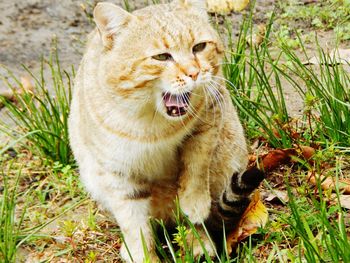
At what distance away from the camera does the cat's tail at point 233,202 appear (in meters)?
2.80

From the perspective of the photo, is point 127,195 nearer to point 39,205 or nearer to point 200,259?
point 200,259

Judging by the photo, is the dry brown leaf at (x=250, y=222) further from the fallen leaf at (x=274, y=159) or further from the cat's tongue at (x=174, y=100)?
the cat's tongue at (x=174, y=100)

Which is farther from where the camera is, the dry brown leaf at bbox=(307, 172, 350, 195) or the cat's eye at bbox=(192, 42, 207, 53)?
the dry brown leaf at bbox=(307, 172, 350, 195)

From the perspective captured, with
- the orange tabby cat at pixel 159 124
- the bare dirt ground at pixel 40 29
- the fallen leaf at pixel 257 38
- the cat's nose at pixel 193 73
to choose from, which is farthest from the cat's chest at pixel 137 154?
the bare dirt ground at pixel 40 29

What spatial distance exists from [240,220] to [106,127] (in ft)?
2.63

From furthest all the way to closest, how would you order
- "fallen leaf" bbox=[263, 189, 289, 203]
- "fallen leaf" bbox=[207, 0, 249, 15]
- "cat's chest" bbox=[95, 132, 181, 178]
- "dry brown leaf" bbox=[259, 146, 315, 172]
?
"fallen leaf" bbox=[207, 0, 249, 15]
"dry brown leaf" bbox=[259, 146, 315, 172]
"fallen leaf" bbox=[263, 189, 289, 203]
"cat's chest" bbox=[95, 132, 181, 178]

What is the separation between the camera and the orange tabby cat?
2896 mm

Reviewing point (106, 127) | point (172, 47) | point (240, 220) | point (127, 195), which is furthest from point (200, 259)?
point (172, 47)

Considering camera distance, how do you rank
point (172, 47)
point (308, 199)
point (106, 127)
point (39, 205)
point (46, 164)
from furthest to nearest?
point (46, 164) < point (39, 205) < point (308, 199) < point (106, 127) < point (172, 47)

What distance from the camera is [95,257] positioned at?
3.34m

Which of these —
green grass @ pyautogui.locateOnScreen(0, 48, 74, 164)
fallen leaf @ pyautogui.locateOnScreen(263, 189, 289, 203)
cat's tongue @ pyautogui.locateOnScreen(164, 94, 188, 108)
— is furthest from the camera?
green grass @ pyautogui.locateOnScreen(0, 48, 74, 164)

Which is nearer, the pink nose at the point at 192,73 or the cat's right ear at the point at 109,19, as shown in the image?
the pink nose at the point at 192,73

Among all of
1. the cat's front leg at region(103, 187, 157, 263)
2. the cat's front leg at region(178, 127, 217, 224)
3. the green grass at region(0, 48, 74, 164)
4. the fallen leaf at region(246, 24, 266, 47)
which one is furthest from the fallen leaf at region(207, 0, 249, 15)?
the cat's front leg at region(103, 187, 157, 263)

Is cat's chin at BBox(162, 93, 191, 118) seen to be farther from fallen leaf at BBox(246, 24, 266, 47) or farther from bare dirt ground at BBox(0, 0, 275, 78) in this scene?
bare dirt ground at BBox(0, 0, 275, 78)
